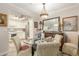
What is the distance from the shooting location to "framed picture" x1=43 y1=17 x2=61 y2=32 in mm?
1622

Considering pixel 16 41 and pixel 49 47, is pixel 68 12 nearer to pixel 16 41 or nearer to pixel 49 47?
pixel 49 47

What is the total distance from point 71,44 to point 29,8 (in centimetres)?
93

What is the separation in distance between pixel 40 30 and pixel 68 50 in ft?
1.91

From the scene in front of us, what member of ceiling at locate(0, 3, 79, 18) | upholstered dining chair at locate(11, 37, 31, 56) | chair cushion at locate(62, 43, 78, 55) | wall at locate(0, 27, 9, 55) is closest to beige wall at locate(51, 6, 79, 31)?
ceiling at locate(0, 3, 79, 18)

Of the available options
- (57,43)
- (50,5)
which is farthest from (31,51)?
(50,5)

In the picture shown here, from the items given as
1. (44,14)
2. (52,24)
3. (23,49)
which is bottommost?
(23,49)

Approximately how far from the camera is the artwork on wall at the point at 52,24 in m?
1.62

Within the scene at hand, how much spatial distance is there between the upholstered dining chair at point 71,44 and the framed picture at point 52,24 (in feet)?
0.66

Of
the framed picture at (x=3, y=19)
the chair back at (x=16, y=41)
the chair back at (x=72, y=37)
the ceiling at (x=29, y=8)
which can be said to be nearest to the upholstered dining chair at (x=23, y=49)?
the chair back at (x=16, y=41)

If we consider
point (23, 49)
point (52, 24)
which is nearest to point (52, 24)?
point (52, 24)

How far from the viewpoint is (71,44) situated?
157 centimetres

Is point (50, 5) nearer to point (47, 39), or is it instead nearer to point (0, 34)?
point (47, 39)

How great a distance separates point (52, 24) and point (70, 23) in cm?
30

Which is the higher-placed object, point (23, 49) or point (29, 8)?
point (29, 8)
